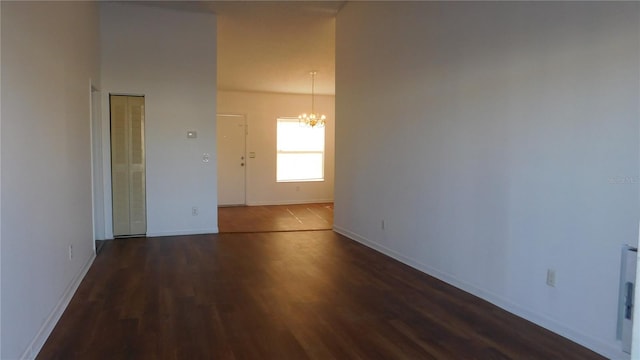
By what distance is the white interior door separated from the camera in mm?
9594

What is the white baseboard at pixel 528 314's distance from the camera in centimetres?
245

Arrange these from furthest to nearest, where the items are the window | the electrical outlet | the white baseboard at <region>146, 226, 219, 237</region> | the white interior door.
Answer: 1. the window
2. the white interior door
3. the white baseboard at <region>146, 226, 219, 237</region>
4. the electrical outlet

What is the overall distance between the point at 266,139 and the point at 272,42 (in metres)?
3.49

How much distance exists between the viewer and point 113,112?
219 inches

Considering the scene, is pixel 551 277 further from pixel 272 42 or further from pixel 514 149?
pixel 272 42

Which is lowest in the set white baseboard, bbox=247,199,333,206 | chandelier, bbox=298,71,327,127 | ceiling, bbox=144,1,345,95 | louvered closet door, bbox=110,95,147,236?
white baseboard, bbox=247,199,333,206

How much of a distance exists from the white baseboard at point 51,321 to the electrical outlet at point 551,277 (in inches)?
119

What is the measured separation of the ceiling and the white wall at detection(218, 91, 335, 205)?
34cm

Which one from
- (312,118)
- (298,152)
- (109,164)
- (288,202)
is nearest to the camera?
(109,164)

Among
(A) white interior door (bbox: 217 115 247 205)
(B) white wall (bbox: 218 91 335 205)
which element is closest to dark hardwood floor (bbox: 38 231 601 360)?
(A) white interior door (bbox: 217 115 247 205)

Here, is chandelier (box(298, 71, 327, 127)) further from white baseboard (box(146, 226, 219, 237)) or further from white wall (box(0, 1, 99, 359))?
white wall (box(0, 1, 99, 359))

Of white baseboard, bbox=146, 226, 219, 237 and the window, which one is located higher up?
the window

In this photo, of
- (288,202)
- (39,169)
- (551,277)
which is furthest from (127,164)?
(551,277)

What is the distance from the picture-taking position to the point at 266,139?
9859 mm
